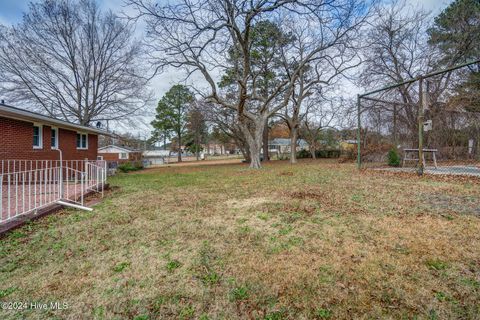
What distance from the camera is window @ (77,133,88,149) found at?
43.4 ft

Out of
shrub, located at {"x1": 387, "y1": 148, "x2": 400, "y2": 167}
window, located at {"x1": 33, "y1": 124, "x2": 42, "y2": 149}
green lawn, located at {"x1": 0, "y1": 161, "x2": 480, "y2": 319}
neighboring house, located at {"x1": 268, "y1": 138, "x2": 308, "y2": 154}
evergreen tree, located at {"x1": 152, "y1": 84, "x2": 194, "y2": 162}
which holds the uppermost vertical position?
evergreen tree, located at {"x1": 152, "y1": 84, "x2": 194, "y2": 162}

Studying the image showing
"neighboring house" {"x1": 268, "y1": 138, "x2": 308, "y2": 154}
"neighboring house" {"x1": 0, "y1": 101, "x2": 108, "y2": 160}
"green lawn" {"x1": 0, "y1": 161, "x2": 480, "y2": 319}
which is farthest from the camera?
"neighboring house" {"x1": 268, "y1": 138, "x2": 308, "y2": 154}

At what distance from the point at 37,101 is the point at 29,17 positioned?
5.27m

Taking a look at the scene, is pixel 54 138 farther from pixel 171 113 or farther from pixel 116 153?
pixel 171 113

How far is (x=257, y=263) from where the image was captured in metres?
2.36

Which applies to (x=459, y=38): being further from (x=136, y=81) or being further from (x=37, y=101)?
(x=37, y=101)

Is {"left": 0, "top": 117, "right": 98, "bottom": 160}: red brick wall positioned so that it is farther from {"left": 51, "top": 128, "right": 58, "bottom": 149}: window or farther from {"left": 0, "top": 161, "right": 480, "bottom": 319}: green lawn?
{"left": 0, "top": 161, "right": 480, "bottom": 319}: green lawn

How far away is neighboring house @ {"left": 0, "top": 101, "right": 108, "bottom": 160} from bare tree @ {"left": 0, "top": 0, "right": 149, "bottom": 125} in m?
5.35

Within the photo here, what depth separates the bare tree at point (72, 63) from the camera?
51.2 ft

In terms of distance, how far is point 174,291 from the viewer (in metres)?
2.00

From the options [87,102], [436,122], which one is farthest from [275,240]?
[87,102]

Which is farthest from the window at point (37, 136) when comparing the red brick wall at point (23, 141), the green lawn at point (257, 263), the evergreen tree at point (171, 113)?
the evergreen tree at point (171, 113)

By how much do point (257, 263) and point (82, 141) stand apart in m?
14.6

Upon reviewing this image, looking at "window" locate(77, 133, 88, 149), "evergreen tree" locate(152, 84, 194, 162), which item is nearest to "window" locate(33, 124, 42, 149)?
"window" locate(77, 133, 88, 149)
